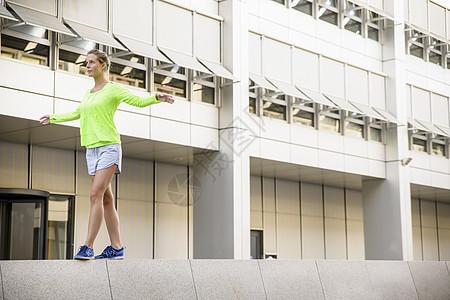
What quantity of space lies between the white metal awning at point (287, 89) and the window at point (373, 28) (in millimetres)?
6621

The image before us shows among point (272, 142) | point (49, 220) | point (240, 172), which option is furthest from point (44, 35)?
point (272, 142)

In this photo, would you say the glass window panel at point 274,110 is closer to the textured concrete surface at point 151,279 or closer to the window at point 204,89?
the window at point 204,89

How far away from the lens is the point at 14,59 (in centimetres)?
1427

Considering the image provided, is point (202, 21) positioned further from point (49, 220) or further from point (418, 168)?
point (418, 168)

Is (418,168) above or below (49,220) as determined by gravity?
above

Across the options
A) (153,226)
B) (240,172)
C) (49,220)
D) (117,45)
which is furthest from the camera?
(153,226)

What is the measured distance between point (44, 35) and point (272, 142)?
26.5 ft

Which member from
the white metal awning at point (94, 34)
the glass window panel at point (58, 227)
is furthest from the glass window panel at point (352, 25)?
the glass window panel at point (58, 227)

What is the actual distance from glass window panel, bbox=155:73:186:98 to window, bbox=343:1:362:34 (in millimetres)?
8489

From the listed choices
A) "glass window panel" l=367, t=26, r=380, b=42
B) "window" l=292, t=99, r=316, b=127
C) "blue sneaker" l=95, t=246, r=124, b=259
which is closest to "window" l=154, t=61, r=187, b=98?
"window" l=292, t=99, r=316, b=127

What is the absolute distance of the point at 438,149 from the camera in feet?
90.9

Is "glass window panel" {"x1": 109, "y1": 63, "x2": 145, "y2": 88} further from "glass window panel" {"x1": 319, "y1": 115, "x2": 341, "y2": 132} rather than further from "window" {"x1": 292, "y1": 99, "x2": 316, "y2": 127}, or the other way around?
"glass window panel" {"x1": 319, "y1": 115, "x2": 341, "y2": 132}

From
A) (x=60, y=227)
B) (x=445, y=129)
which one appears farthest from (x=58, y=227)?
(x=445, y=129)

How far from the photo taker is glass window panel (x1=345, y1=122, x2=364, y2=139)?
77.8 ft
